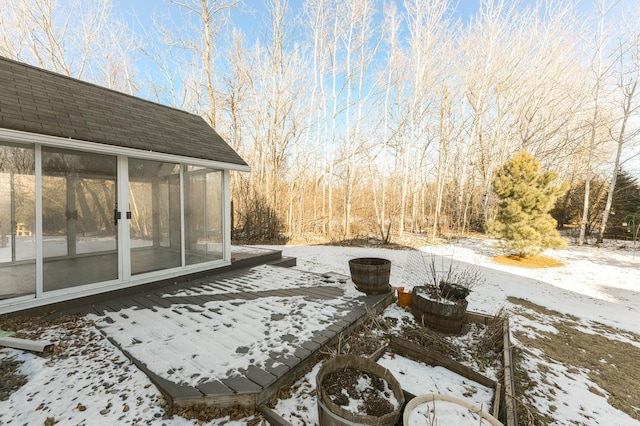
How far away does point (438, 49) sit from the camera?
38.5 feet

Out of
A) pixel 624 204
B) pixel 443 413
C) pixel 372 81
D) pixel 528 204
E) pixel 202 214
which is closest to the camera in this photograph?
pixel 443 413

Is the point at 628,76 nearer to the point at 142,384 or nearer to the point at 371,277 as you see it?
the point at 371,277

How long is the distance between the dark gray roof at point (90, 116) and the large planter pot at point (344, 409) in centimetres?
413

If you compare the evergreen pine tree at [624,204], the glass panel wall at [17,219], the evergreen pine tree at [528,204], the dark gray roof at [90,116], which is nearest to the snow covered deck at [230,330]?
the glass panel wall at [17,219]

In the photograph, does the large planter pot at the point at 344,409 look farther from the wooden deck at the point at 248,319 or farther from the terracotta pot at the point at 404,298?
the terracotta pot at the point at 404,298

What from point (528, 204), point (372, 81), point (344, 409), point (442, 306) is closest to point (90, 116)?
point (344, 409)

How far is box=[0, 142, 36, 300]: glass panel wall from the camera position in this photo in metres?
3.23

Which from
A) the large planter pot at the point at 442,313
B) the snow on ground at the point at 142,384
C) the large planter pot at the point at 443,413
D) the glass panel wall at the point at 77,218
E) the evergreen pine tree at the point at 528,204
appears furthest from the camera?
the evergreen pine tree at the point at 528,204

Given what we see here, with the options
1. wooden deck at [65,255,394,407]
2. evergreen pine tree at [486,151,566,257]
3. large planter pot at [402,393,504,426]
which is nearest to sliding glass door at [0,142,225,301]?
wooden deck at [65,255,394,407]

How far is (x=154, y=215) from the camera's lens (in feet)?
14.6

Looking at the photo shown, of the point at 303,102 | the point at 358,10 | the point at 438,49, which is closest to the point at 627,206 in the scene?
the point at 438,49

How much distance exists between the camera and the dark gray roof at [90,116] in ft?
10.8

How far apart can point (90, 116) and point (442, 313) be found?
5.90m

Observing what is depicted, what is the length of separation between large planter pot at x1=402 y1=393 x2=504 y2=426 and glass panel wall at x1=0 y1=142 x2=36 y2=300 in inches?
180
